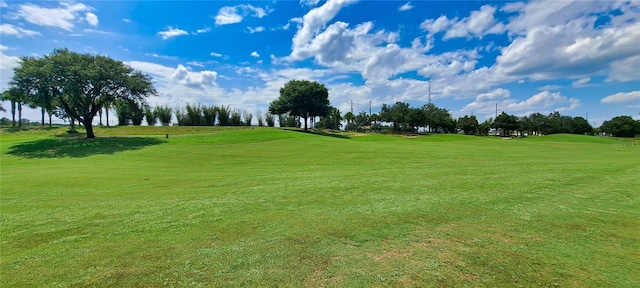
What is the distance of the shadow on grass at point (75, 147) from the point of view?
22.8m

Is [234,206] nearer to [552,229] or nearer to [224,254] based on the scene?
[224,254]

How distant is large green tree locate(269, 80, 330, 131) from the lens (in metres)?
56.5

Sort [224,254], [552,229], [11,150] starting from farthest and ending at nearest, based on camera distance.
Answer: [11,150] → [552,229] → [224,254]

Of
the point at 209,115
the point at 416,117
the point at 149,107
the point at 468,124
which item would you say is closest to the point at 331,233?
the point at 149,107

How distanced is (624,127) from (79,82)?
116662 millimetres

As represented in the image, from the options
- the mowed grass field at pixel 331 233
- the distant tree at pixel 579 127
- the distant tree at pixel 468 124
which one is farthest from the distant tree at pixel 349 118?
the mowed grass field at pixel 331 233

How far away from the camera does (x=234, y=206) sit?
735cm

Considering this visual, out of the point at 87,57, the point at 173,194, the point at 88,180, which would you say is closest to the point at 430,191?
the point at 173,194

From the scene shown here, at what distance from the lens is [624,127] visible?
7869 cm

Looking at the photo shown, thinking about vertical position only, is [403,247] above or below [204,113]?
below

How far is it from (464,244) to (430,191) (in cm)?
402

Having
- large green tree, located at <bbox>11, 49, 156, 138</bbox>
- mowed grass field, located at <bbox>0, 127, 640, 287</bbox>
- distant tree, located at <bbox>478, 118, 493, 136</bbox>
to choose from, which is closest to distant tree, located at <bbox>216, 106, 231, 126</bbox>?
large green tree, located at <bbox>11, 49, 156, 138</bbox>

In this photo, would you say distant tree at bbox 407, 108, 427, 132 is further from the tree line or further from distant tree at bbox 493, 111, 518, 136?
distant tree at bbox 493, 111, 518, 136

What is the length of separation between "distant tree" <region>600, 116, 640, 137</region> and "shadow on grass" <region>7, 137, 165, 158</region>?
10940 centimetres
